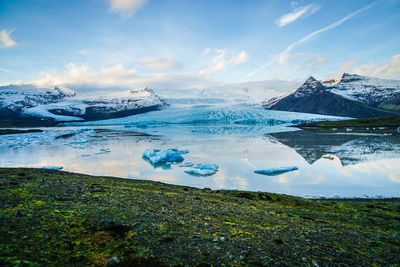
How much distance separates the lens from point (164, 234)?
14.2ft

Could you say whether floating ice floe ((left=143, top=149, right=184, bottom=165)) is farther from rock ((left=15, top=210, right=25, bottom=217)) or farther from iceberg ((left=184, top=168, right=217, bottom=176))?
rock ((left=15, top=210, right=25, bottom=217))

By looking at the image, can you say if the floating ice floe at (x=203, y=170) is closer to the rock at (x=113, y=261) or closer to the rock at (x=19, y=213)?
the rock at (x=19, y=213)

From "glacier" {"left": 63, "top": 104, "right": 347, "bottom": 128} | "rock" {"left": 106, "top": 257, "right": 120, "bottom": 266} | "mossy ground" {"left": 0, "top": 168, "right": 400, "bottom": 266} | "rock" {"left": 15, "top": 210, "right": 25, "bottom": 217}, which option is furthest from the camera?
A: "glacier" {"left": 63, "top": 104, "right": 347, "bottom": 128}

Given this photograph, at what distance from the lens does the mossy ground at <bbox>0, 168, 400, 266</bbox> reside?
3422mm

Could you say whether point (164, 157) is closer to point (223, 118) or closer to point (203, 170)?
point (203, 170)

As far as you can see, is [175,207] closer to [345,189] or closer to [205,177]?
[205,177]

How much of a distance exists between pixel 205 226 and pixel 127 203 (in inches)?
105

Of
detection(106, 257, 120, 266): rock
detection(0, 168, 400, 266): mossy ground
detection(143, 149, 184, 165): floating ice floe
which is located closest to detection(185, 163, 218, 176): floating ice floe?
detection(143, 149, 184, 165): floating ice floe

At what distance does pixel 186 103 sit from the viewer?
499ft

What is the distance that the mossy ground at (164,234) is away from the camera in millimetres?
3422

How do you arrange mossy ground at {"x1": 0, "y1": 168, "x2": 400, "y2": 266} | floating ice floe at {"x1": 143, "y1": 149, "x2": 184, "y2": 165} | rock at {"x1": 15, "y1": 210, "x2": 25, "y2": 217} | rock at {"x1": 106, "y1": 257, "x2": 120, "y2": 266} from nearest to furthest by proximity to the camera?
rock at {"x1": 106, "y1": 257, "x2": 120, "y2": 266} < mossy ground at {"x1": 0, "y1": 168, "x2": 400, "y2": 266} < rock at {"x1": 15, "y1": 210, "x2": 25, "y2": 217} < floating ice floe at {"x1": 143, "y1": 149, "x2": 184, "y2": 165}

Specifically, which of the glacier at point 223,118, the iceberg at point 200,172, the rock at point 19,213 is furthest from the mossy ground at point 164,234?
the glacier at point 223,118

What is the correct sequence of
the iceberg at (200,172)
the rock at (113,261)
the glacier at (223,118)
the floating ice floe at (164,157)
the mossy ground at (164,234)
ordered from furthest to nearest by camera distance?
1. the glacier at (223,118)
2. the floating ice floe at (164,157)
3. the iceberg at (200,172)
4. the mossy ground at (164,234)
5. the rock at (113,261)

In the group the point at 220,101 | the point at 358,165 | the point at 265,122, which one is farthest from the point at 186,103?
the point at 358,165
